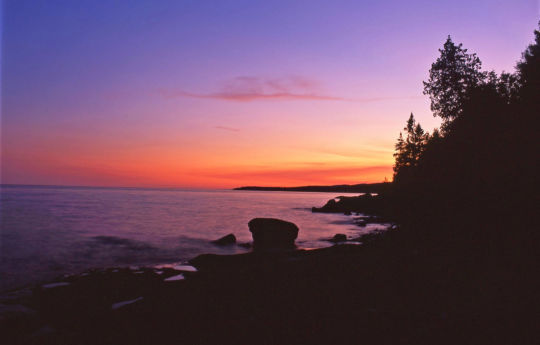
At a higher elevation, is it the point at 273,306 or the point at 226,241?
the point at 273,306

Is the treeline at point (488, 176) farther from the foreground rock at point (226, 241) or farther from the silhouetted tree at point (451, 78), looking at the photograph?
the foreground rock at point (226, 241)

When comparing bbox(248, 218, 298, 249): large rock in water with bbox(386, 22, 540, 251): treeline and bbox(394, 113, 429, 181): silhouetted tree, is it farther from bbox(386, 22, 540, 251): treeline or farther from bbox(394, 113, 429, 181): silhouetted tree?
bbox(394, 113, 429, 181): silhouetted tree

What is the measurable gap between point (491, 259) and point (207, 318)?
11774 mm

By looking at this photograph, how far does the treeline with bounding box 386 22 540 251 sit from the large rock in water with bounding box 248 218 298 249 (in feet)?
29.0

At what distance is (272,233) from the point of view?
90.4 feet

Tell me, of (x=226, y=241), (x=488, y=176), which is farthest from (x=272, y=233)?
(x=488, y=176)

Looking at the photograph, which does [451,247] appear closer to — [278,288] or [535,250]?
[535,250]

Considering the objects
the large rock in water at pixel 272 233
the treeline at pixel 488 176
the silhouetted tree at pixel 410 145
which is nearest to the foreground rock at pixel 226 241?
the large rock in water at pixel 272 233

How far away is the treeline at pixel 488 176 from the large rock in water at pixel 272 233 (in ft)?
29.0

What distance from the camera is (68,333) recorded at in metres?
8.67

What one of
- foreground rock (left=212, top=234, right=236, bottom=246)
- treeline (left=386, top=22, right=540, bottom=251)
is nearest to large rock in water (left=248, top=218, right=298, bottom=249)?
foreground rock (left=212, top=234, right=236, bottom=246)

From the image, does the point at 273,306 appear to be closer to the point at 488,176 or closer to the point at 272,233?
the point at 488,176

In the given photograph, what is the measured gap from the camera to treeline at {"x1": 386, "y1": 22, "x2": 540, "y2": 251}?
1661 centimetres

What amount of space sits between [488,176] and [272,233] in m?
15.6
